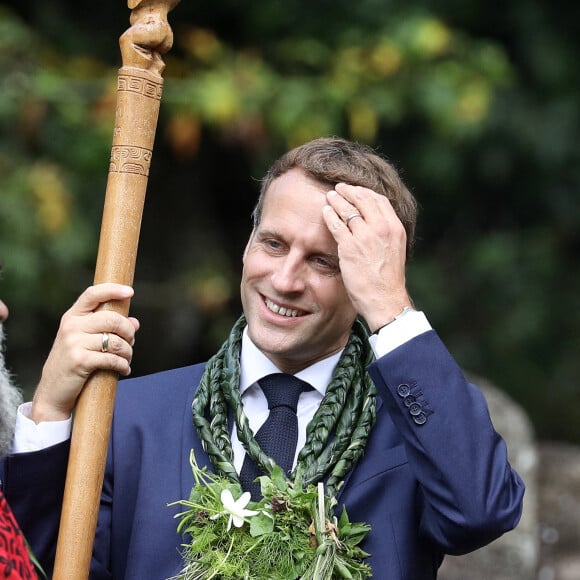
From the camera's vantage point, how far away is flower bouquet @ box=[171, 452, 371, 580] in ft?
7.98

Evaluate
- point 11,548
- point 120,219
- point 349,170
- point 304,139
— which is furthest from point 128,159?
A: point 304,139

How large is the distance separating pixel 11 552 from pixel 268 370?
0.84 meters

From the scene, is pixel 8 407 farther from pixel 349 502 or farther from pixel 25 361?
pixel 25 361

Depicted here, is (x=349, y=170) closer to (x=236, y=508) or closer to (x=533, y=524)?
(x=236, y=508)

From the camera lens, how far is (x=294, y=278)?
263cm

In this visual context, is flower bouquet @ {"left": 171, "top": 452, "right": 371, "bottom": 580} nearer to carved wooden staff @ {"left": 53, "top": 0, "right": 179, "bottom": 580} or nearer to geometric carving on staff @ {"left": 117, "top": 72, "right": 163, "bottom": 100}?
carved wooden staff @ {"left": 53, "top": 0, "right": 179, "bottom": 580}

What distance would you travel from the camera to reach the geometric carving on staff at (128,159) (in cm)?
252

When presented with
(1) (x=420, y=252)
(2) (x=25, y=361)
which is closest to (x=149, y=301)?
(2) (x=25, y=361)

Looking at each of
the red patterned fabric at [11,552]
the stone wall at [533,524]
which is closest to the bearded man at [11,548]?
A: the red patterned fabric at [11,552]

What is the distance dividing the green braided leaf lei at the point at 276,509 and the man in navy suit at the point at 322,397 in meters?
0.03

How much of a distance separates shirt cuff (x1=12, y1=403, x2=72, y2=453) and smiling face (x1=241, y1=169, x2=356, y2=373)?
0.51 meters

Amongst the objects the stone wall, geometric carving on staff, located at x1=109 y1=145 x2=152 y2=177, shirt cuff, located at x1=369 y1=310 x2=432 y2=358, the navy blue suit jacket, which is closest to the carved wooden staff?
geometric carving on staff, located at x1=109 y1=145 x2=152 y2=177

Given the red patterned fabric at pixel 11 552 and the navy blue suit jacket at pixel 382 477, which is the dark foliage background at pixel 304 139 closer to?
→ the navy blue suit jacket at pixel 382 477

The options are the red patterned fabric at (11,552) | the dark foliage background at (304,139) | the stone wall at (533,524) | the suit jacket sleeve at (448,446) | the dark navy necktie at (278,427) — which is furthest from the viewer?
the dark foliage background at (304,139)
